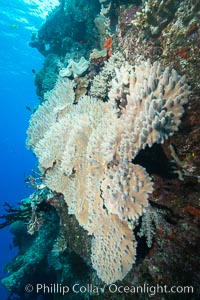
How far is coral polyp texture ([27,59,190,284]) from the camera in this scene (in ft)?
7.94

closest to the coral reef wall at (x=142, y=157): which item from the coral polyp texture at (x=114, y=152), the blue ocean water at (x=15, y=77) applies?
the coral polyp texture at (x=114, y=152)

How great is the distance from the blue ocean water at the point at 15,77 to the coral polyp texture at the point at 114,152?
16.1 ft

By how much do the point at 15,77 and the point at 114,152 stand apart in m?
50.7

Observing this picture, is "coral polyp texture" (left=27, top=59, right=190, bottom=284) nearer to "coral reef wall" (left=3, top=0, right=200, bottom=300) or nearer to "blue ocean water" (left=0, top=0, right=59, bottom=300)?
"coral reef wall" (left=3, top=0, right=200, bottom=300)

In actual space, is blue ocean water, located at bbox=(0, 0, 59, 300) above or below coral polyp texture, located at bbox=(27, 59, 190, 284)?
above

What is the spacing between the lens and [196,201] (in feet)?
9.09

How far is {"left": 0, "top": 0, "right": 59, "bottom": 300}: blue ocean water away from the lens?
27297 millimetres

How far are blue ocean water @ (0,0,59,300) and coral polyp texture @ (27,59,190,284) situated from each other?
16.1 ft

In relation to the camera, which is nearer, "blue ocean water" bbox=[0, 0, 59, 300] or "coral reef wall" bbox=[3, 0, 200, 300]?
"coral reef wall" bbox=[3, 0, 200, 300]

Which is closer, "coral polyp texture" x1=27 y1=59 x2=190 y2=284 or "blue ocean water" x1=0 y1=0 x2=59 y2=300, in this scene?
"coral polyp texture" x1=27 y1=59 x2=190 y2=284

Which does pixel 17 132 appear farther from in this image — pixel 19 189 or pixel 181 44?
pixel 181 44

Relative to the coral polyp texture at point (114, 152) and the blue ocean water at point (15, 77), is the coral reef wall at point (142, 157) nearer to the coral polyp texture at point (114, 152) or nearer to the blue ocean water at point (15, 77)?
the coral polyp texture at point (114, 152)

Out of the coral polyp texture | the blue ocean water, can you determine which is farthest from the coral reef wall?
the blue ocean water

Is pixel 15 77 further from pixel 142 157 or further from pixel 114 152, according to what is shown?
pixel 114 152
